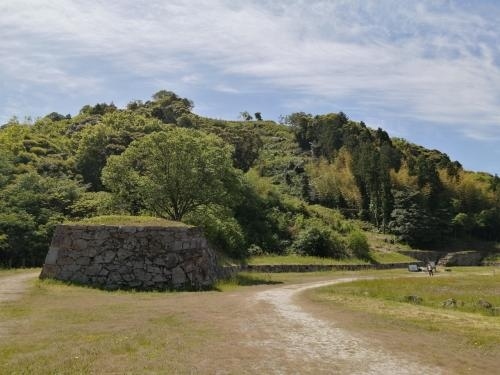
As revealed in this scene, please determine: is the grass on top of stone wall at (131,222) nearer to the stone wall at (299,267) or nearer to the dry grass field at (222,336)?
the dry grass field at (222,336)

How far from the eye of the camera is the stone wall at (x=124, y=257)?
24.7 metres

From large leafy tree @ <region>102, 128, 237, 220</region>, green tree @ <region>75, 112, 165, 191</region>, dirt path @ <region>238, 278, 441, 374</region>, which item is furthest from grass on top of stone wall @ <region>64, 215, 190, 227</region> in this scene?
green tree @ <region>75, 112, 165, 191</region>

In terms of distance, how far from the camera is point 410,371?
9734mm

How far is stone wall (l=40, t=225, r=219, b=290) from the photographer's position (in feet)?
81.1

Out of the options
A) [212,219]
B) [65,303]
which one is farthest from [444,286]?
[65,303]

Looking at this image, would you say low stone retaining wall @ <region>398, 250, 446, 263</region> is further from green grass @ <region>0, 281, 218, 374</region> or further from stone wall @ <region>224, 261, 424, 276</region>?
green grass @ <region>0, 281, 218, 374</region>

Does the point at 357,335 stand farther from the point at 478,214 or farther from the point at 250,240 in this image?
the point at 478,214

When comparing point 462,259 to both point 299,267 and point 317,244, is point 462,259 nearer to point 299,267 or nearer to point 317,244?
point 317,244

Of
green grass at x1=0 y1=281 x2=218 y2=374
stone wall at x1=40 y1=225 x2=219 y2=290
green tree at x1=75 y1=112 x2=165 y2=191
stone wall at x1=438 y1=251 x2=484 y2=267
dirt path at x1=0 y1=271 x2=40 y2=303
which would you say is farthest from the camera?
stone wall at x1=438 y1=251 x2=484 y2=267

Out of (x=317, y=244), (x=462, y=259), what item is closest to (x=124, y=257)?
(x=317, y=244)

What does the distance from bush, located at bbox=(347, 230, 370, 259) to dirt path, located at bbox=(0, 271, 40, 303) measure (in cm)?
3889

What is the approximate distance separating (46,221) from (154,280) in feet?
53.7

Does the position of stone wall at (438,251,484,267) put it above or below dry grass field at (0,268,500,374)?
below

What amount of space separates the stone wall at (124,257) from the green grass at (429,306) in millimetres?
6952
